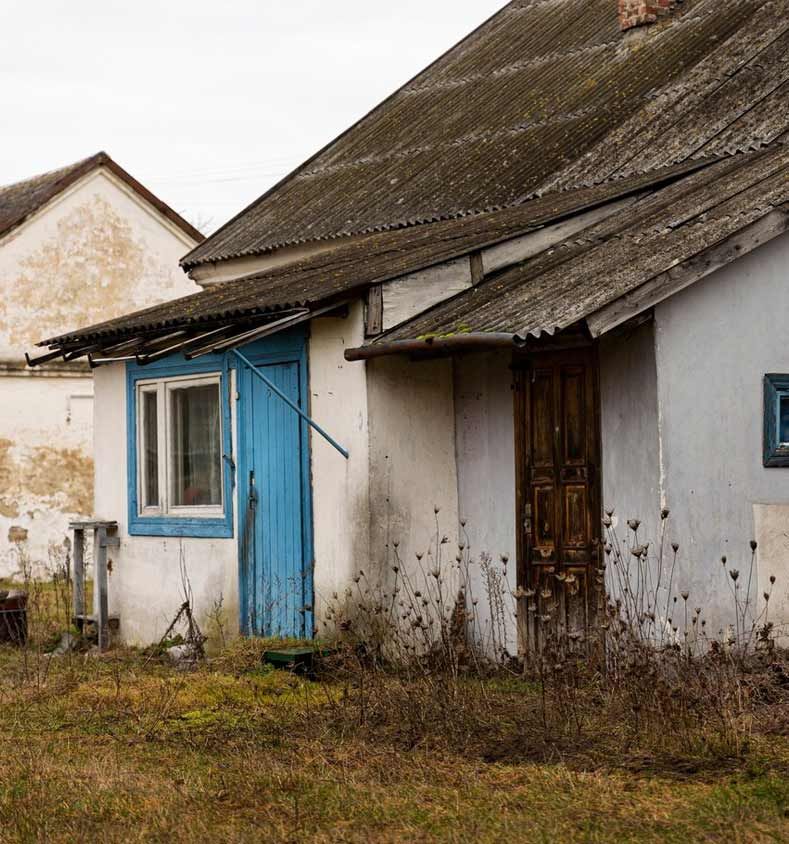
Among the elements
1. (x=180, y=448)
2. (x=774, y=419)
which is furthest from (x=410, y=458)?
(x=180, y=448)

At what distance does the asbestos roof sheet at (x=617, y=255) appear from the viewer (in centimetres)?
896

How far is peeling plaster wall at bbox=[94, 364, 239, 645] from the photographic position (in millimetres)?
11898

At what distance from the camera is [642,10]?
14.9 metres

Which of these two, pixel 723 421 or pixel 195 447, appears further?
pixel 195 447

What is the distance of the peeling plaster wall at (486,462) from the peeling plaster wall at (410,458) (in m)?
0.10

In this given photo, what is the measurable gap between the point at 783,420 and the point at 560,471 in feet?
4.83

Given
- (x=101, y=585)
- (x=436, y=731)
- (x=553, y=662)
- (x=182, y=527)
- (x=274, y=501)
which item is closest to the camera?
(x=436, y=731)

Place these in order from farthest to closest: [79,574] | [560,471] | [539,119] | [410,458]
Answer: [539,119] < [79,574] < [410,458] < [560,471]

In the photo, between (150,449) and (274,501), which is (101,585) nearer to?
(150,449)

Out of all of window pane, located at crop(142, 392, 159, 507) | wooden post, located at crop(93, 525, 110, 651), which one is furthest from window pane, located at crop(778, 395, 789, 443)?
wooden post, located at crop(93, 525, 110, 651)

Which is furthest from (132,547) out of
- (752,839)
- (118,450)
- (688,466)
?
(752,839)

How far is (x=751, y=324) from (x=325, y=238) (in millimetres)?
5601

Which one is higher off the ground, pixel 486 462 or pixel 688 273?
pixel 688 273

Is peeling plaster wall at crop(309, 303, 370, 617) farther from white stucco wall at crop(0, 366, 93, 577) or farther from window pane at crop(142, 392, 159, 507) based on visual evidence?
white stucco wall at crop(0, 366, 93, 577)
